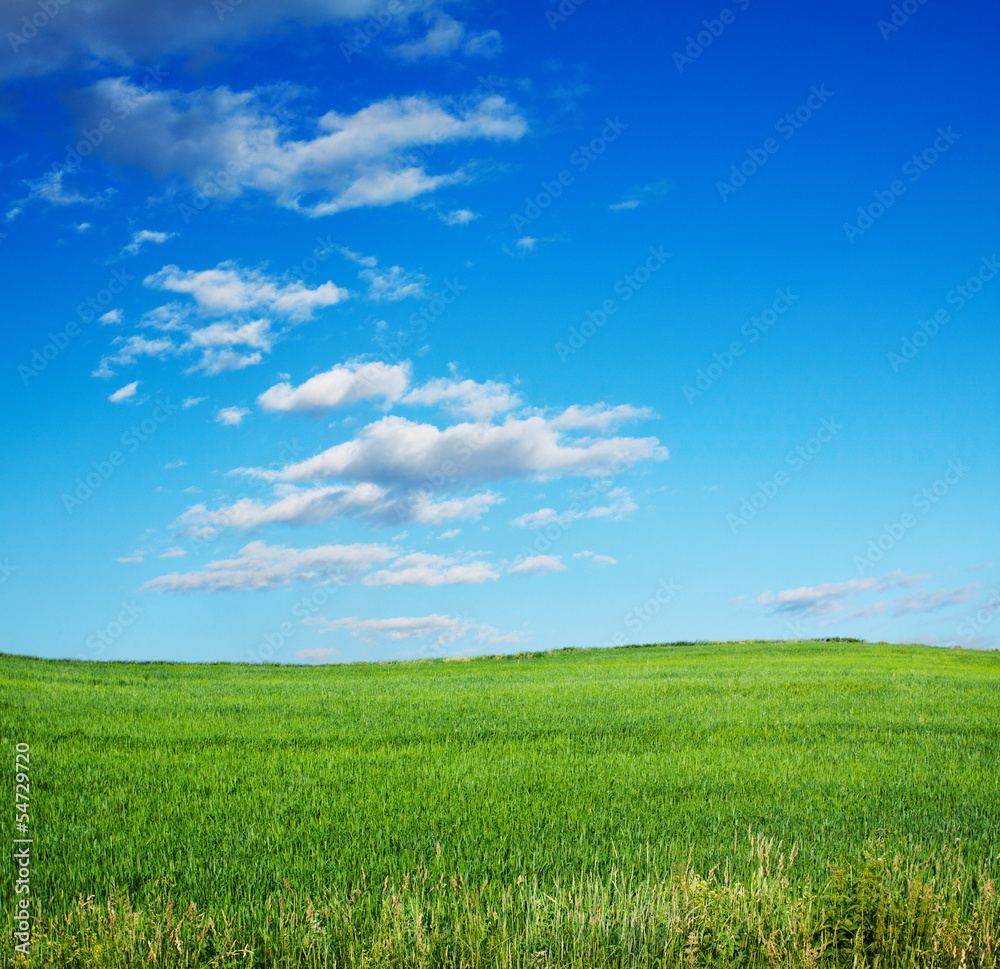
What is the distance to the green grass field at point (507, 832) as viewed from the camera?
532 cm

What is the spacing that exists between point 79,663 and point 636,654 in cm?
3450

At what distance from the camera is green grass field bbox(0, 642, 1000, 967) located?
5.32 metres

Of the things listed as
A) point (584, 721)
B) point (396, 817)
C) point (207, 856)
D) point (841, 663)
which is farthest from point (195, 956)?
point (841, 663)

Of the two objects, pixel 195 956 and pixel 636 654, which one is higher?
pixel 195 956

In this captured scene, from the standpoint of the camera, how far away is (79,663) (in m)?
43.0

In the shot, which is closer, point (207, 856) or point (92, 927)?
point (92, 927)

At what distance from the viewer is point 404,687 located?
81.3ft

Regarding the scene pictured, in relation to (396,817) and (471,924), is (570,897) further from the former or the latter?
(396,817)

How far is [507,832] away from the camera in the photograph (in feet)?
26.4

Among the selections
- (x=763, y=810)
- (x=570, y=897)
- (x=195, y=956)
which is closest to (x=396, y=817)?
(x=570, y=897)

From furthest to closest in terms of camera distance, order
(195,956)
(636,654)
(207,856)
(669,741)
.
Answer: (636,654)
(669,741)
(207,856)
(195,956)

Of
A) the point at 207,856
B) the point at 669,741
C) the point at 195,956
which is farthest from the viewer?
the point at 669,741

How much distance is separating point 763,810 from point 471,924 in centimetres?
522

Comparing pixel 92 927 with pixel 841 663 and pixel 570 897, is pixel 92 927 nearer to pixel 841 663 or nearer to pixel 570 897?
pixel 570 897
